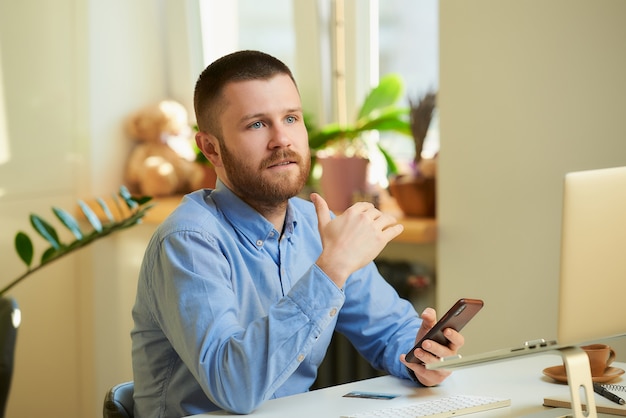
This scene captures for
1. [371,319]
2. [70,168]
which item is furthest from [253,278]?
[70,168]

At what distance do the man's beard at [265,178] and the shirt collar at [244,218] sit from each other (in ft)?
0.08

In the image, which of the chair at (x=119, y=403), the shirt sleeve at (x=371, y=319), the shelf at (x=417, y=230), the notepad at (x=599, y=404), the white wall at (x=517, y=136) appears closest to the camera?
the notepad at (x=599, y=404)

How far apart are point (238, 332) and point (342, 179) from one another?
156 cm

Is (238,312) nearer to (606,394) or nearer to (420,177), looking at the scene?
(606,394)

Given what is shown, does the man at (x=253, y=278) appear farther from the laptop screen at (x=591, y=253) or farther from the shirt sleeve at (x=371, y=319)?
the laptop screen at (x=591, y=253)

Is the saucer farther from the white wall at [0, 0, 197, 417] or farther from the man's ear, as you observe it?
the white wall at [0, 0, 197, 417]

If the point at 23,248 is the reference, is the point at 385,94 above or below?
above

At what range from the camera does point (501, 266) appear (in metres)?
2.68

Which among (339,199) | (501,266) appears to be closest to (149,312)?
(501,266)

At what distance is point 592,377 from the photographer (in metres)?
1.73

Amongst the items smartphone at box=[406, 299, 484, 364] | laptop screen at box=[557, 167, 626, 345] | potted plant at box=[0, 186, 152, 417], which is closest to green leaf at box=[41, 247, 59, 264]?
potted plant at box=[0, 186, 152, 417]

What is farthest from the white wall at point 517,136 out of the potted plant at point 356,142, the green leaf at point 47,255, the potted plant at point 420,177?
the green leaf at point 47,255

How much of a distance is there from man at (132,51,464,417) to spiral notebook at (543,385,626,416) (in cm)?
20

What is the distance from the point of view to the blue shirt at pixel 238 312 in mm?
1566
